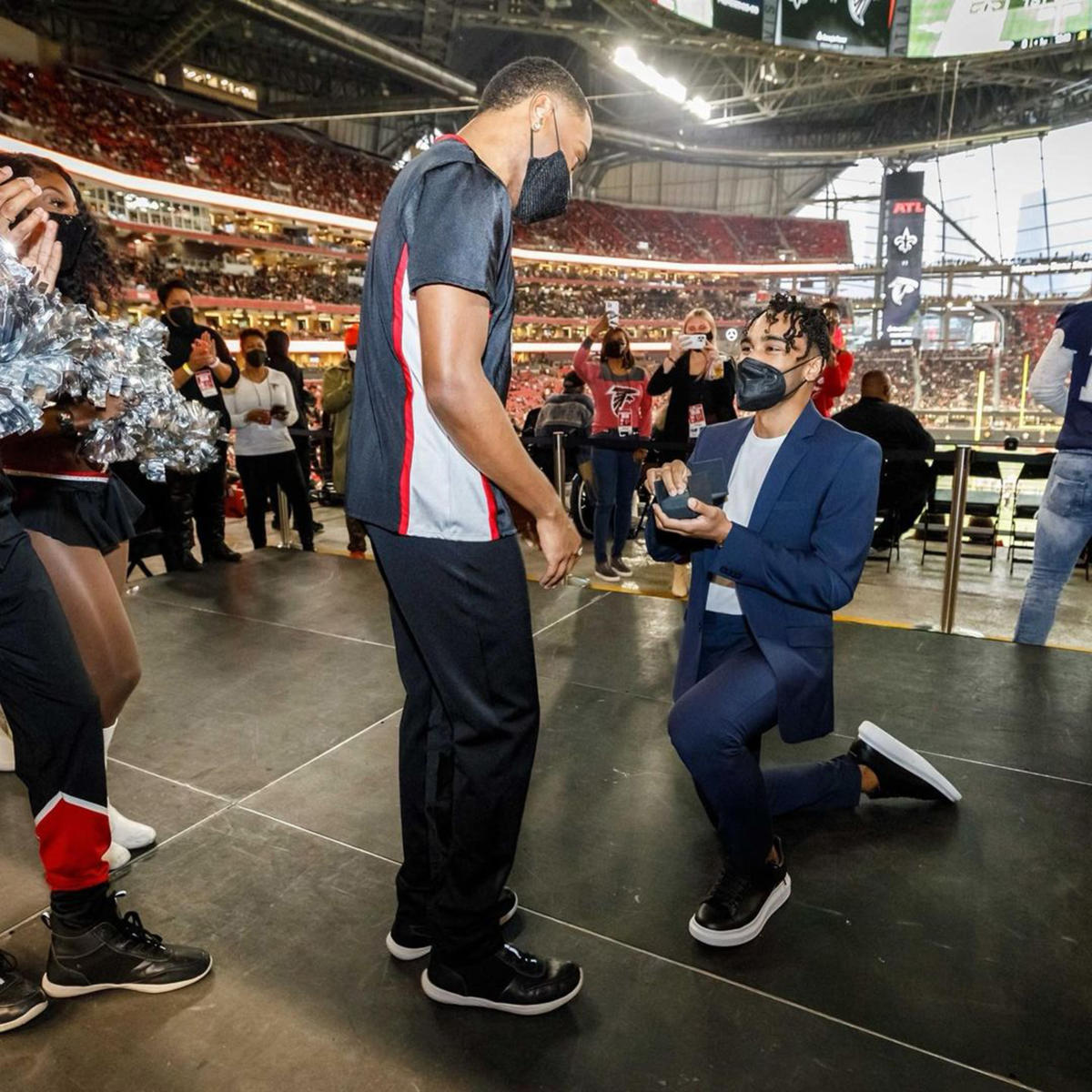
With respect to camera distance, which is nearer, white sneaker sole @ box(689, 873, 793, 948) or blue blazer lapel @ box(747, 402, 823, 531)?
white sneaker sole @ box(689, 873, 793, 948)

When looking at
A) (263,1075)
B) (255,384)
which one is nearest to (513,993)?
(263,1075)

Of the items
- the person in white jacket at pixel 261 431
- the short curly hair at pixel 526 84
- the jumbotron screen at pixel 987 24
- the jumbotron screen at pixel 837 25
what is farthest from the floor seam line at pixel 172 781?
the jumbotron screen at pixel 987 24

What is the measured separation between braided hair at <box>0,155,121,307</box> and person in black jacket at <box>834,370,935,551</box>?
399 centimetres

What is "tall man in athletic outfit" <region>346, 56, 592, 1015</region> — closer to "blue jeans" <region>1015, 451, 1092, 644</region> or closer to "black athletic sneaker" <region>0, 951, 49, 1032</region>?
"black athletic sneaker" <region>0, 951, 49, 1032</region>

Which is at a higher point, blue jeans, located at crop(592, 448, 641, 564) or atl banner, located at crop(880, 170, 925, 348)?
atl banner, located at crop(880, 170, 925, 348)

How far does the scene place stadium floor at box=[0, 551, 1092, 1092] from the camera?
132 cm

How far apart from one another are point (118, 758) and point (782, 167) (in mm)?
36351

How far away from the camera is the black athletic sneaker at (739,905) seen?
1566 mm

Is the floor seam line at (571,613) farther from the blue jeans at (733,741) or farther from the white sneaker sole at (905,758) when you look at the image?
the blue jeans at (733,741)

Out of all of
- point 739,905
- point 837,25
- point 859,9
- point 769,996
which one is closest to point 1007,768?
point 739,905

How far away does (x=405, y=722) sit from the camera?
57.4 inches

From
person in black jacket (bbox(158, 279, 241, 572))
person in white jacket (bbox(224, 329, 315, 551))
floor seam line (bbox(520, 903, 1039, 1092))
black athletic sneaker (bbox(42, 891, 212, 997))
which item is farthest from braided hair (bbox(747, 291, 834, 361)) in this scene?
person in white jacket (bbox(224, 329, 315, 551))

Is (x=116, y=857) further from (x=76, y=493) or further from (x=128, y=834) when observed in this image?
(x=76, y=493)

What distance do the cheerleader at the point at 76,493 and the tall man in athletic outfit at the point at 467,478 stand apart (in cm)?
75
